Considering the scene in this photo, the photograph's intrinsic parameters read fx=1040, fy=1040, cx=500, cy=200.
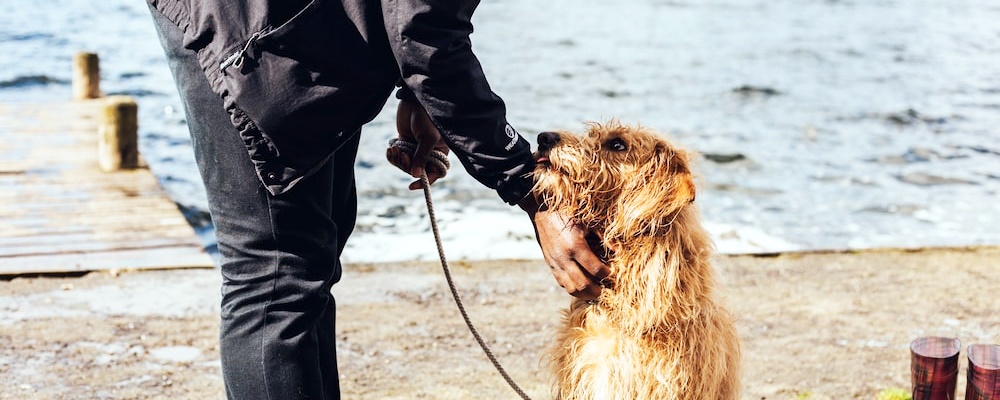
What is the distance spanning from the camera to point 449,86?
245 centimetres

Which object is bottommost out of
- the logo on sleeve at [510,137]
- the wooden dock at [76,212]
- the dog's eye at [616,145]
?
the wooden dock at [76,212]

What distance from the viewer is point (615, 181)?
2.82 m

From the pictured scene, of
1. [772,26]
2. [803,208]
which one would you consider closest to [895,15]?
[772,26]

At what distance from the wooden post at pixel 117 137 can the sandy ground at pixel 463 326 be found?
289 cm

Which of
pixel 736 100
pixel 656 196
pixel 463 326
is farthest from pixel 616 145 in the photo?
pixel 736 100

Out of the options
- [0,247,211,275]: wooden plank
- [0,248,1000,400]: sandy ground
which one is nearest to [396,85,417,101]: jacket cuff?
[0,248,1000,400]: sandy ground

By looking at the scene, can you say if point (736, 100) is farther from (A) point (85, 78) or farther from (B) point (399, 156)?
(B) point (399, 156)

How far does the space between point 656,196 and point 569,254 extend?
275mm

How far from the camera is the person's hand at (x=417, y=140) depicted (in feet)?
9.77

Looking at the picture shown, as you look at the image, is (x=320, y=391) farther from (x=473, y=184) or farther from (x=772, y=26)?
(x=772, y=26)

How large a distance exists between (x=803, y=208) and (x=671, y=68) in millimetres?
6786

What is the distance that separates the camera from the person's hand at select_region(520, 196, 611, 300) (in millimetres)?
2723

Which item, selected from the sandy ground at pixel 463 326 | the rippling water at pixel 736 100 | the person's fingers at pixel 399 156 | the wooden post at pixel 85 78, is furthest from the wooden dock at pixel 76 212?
the person's fingers at pixel 399 156

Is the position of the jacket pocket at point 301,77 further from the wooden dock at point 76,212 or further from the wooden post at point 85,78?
the wooden post at point 85,78
